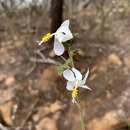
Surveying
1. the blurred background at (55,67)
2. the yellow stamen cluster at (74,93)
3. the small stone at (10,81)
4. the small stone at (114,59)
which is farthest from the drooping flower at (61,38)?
the small stone at (10,81)

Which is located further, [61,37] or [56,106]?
[56,106]

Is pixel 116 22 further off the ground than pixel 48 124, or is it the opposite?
pixel 116 22

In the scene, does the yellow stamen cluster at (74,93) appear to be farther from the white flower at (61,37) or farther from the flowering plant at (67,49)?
the white flower at (61,37)

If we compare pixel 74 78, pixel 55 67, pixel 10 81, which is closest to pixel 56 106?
pixel 55 67

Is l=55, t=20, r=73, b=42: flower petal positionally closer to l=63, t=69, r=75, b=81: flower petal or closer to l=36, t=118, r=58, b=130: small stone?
l=63, t=69, r=75, b=81: flower petal

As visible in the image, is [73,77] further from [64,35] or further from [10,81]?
[10,81]

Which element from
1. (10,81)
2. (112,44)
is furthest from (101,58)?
(10,81)

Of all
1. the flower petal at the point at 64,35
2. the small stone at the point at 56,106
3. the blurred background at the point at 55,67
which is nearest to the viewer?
the flower petal at the point at 64,35

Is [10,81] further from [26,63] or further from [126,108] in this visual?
[126,108]
